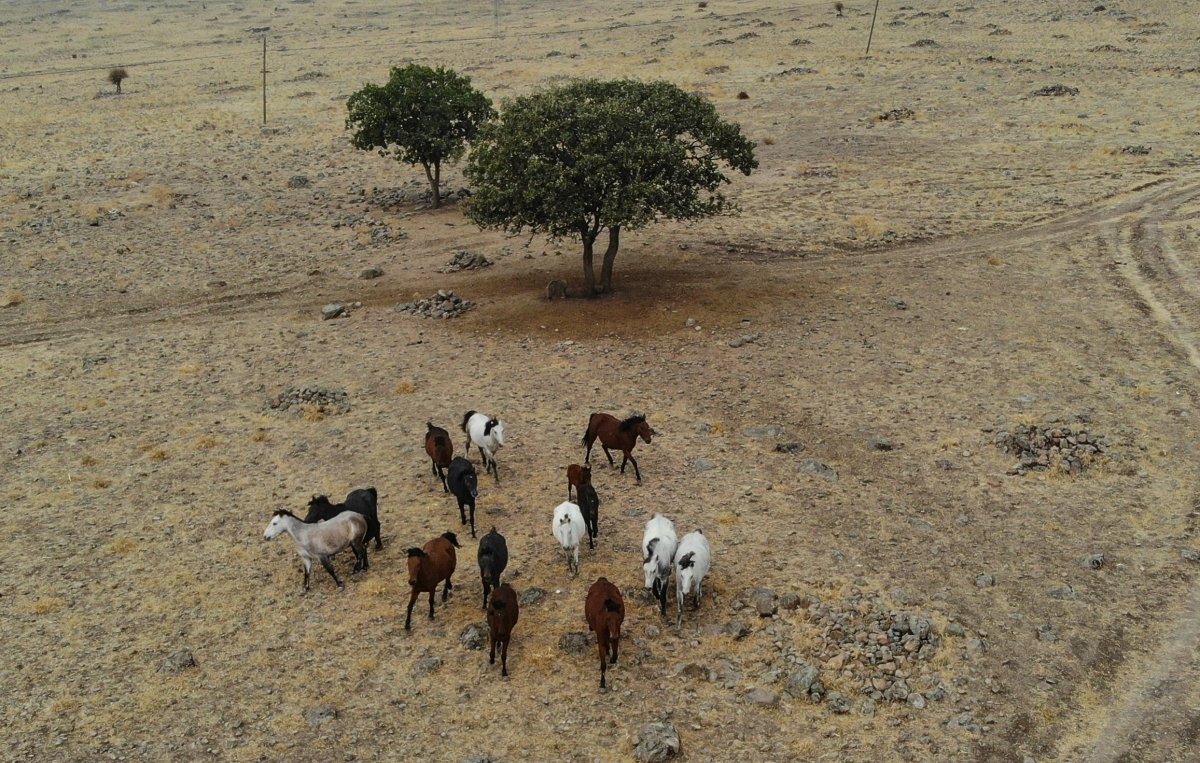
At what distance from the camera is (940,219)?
110 feet

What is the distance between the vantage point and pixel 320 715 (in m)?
11.8

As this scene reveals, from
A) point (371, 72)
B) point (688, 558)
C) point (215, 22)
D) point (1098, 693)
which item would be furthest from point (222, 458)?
point (215, 22)

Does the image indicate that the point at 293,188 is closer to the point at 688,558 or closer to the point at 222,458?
the point at 222,458

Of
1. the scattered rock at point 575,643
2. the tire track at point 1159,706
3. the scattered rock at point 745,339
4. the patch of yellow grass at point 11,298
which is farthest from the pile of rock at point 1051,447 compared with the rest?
the patch of yellow grass at point 11,298

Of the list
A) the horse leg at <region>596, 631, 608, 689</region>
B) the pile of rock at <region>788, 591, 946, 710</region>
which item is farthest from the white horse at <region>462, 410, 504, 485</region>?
the pile of rock at <region>788, 591, 946, 710</region>

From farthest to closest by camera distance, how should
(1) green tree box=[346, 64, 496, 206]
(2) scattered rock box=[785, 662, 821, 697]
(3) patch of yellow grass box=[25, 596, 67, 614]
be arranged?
(1) green tree box=[346, 64, 496, 206] < (3) patch of yellow grass box=[25, 596, 67, 614] < (2) scattered rock box=[785, 662, 821, 697]

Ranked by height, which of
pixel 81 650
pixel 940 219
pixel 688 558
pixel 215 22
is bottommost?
pixel 81 650

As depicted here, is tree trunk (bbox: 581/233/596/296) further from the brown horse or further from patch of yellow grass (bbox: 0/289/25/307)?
patch of yellow grass (bbox: 0/289/25/307)

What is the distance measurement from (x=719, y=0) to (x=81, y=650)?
10448 cm

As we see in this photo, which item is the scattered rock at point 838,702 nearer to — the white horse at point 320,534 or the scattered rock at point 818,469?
the scattered rock at point 818,469

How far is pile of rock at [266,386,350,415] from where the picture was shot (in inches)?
827

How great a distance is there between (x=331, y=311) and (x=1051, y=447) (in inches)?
812

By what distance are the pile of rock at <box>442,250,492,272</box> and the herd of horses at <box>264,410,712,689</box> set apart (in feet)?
49.1

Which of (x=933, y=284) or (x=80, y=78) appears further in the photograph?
(x=80, y=78)
